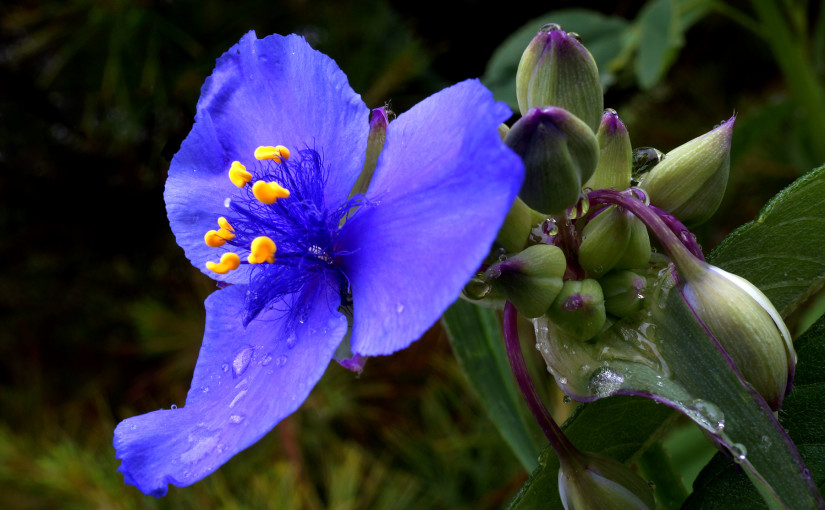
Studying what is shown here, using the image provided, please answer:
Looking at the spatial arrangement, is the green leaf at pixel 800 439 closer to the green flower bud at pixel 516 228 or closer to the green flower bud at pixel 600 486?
the green flower bud at pixel 600 486

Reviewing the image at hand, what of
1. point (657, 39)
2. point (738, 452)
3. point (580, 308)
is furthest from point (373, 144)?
point (657, 39)

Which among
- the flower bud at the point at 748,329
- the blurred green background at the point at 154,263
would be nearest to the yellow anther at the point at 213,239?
the flower bud at the point at 748,329

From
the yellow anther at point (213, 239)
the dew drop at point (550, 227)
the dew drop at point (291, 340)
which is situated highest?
the dew drop at point (550, 227)

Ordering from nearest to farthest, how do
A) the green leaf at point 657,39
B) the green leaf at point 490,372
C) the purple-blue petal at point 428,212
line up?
the purple-blue petal at point 428,212 → the green leaf at point 490,372 → the green leaf at point 657,39

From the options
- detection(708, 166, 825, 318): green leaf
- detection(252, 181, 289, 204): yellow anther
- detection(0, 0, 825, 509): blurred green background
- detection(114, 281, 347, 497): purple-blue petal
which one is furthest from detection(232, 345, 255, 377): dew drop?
detection(0, 0, 825, 509): blurred green background

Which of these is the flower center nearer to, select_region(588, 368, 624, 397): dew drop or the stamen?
the stamen

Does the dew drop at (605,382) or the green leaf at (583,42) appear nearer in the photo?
the dew drop at (605,382)

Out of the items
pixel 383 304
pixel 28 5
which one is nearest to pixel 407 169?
pixel 383 304
